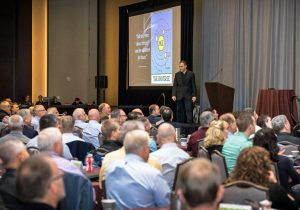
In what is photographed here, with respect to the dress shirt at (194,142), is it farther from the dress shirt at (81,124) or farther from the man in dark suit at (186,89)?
the man in dark suit at (186,89)

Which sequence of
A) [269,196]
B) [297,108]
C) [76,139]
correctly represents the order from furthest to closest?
[297,108]
[76,139]
[269,196]

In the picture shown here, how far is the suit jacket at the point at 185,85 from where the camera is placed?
12.2 meters

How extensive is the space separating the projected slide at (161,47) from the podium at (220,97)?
2.62 meters

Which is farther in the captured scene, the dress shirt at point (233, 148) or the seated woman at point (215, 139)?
the seated woman at point (215, 139)

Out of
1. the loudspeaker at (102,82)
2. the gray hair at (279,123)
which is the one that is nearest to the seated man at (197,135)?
the gray hair at (279,123)

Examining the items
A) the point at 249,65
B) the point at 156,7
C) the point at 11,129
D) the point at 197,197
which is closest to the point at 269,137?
the point at 197,197

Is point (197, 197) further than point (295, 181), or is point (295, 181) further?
point (295, 181)

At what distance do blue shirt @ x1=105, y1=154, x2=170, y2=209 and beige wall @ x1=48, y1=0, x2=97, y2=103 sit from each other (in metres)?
14.3

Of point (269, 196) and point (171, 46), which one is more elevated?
point (171, 46)

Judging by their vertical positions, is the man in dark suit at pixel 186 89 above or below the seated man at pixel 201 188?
above

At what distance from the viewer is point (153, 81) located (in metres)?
15.0

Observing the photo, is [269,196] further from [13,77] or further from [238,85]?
[13,77]

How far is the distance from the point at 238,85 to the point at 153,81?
315 cm

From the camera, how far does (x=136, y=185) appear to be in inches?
138
